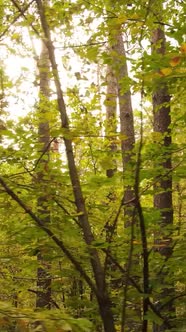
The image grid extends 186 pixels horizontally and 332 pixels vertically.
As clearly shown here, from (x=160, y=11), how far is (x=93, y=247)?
3741mm

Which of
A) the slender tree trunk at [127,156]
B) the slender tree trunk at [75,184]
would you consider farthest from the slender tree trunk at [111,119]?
the slender tree trunk at [75,184]

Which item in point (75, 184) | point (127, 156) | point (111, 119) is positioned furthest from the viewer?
point (111, 119)

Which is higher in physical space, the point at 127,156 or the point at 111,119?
the point at 111,119

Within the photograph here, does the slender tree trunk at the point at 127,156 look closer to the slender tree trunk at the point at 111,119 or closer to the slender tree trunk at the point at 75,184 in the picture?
the slender tree trunk at the point at 111,119

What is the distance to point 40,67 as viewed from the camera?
8.47ft

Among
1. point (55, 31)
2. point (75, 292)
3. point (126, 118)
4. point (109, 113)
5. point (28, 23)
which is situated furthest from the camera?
point (109, 113)

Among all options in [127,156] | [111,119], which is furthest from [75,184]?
[111,119]

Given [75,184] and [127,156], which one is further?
[127,156]

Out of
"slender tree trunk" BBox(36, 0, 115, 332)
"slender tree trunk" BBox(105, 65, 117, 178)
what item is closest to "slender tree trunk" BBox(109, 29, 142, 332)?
"slender tree trunk" BBox(105, 65, 117, 178)

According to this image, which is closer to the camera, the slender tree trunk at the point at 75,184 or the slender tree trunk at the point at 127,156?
the slender tree trunk at the point at 127,156

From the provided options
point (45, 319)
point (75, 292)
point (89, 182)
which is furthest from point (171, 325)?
point (75, 292)

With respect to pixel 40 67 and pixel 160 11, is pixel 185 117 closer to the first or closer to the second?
pixel 40 67

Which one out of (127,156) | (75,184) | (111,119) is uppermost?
(111,119)

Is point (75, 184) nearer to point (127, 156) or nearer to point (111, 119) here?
point (127, 156)
